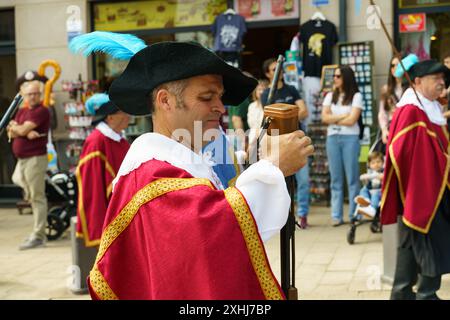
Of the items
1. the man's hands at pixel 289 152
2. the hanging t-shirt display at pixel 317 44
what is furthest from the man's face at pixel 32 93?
the man's hands at pixel 289 152

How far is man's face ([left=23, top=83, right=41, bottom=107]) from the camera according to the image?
8.45 meters

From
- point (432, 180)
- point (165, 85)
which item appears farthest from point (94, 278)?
point (432, 180)

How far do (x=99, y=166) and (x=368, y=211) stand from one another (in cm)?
321

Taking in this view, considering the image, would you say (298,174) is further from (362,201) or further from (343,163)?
(362,201)

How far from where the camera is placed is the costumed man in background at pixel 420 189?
5367 mm

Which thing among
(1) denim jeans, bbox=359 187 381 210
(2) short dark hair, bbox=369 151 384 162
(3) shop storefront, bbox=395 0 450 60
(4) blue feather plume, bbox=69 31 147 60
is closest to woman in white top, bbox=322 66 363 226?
(2) short dark hair, bbox=369 151 384 162

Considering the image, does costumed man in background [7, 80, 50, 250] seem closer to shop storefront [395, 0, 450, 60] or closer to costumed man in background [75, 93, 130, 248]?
costumed man in background [75, 93, 130, 248]

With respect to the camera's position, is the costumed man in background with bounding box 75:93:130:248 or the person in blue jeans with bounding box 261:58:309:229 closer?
the costumed man in background with bounding box 75:93:130:248

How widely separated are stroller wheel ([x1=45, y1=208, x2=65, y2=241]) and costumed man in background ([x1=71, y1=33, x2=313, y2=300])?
266 inches

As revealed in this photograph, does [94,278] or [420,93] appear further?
[420,93]

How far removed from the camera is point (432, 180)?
5.39m

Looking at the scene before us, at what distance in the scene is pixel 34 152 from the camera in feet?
28.5
